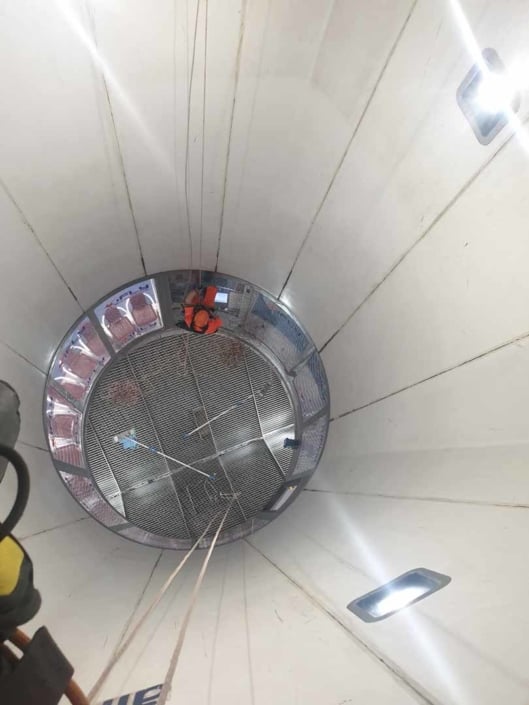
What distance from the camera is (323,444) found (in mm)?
2982

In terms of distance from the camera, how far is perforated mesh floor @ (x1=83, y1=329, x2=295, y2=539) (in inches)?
121

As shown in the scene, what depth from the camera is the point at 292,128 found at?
1.88 meters

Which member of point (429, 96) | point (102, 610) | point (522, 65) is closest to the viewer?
point (522, 65)

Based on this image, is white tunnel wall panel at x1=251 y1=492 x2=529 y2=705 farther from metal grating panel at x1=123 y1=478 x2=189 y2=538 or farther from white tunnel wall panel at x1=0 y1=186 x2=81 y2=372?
white tunnel wall panel at x1=0 y1=186 x2=81 y2=372

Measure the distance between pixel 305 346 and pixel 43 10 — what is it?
79.7 inches

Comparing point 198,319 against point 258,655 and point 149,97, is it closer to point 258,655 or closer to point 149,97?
point 149,97

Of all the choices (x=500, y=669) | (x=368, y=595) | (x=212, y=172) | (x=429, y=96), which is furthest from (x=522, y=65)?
(x=368, y=595)

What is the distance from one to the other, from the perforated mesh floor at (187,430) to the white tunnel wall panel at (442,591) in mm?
1192

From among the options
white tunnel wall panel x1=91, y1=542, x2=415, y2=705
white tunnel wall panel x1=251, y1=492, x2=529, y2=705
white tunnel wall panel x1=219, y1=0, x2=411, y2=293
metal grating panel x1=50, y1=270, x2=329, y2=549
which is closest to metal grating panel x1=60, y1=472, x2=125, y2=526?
metal grating panel x1=50, y1=270, x2=329, y2=549

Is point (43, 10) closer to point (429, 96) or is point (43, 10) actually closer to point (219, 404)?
point (429, 96)

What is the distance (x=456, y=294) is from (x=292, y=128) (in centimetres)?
91

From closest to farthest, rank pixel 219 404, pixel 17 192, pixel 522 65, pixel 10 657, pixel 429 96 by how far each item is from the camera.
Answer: pixel 10 657, pixel 522 65, pixel 429 96, pixel 17 192, pixel 219 404

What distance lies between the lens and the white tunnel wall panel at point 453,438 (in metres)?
1.56

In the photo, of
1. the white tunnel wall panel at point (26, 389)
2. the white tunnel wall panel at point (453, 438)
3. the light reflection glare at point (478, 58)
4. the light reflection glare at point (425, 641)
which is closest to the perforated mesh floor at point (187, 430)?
the white tunnel wall panel at point (26, 389)
